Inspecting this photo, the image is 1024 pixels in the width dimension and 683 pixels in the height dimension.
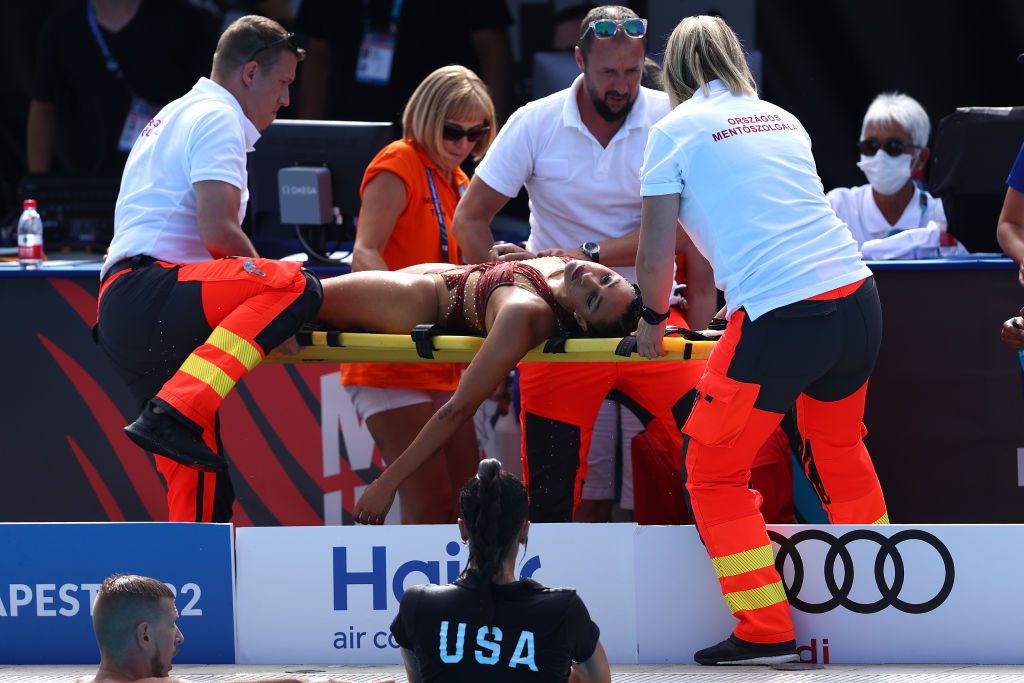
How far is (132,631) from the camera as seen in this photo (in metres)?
2.56

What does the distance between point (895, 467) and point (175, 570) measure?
8.26ft

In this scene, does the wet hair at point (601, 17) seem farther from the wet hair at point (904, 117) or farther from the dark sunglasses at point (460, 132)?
the wet hair at point (904, 117)

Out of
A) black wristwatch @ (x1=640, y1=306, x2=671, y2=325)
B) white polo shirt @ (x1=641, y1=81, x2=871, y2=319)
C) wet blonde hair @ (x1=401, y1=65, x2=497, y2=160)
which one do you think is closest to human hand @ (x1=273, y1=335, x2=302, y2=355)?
wet blonde hair @ (x1=401, y1=65, x2=497, y2=160)

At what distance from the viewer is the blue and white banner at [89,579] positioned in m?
3.53

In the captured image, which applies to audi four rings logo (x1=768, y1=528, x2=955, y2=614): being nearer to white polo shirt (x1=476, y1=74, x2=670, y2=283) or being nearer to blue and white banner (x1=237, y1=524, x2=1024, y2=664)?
blue and white banner (x1=237, y1=524, x2=1024, y2=664)

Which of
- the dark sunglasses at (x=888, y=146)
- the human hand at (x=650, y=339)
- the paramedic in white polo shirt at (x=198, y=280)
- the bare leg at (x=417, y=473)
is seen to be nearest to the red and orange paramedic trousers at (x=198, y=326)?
the paramedic in white polo shirt at (x=198, y=280)

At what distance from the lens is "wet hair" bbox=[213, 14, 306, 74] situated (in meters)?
4.00

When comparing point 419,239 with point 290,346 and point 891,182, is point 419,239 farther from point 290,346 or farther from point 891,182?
point 891,182

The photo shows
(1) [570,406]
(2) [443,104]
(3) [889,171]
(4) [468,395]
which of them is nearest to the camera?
(4) [468,395]

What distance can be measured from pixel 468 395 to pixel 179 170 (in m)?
1.17

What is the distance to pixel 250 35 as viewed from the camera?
158 inches

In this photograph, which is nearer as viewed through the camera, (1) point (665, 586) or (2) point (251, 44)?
(1) point (665, 586)

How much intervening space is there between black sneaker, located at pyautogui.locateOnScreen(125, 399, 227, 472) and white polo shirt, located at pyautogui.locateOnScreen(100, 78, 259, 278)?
1.90ft

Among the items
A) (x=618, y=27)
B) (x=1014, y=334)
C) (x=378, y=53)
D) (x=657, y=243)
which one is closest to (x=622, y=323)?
(x=657, y=243)
